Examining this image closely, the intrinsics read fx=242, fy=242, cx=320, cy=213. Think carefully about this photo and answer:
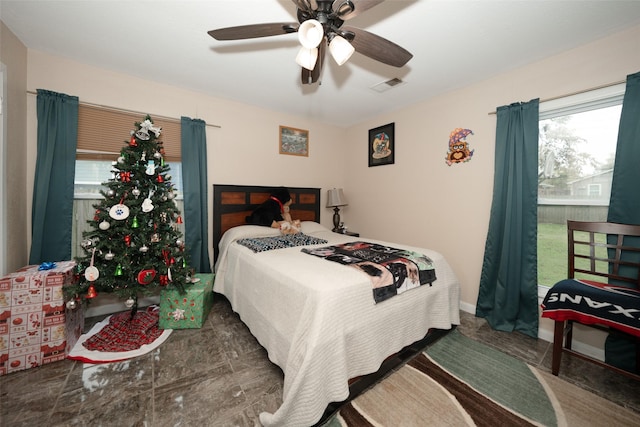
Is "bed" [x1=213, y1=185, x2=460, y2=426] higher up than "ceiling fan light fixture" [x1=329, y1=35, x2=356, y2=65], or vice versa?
"ceiling fan light fixture" [x1=329, y1=35, x2=356, y2=65]

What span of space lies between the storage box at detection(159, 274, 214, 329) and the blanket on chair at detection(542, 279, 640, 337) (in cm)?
292

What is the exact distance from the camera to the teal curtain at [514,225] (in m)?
2.32

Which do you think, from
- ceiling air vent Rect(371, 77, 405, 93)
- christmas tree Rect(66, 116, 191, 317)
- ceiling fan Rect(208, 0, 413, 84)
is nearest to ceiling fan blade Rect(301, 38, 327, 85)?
ceiling fan Rect(208, 0, 413, 84)

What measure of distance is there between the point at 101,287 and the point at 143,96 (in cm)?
210

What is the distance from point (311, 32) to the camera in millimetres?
1263

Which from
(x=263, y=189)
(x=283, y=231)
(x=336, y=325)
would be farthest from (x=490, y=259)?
(x=263, y=189)

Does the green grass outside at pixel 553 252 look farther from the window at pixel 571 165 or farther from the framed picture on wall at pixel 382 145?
the framed picture on wall at pixel 382 145

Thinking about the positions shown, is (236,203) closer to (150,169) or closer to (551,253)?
(150,169)

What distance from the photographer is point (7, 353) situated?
1737 mm

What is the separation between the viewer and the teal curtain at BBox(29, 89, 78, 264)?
7.36 feet

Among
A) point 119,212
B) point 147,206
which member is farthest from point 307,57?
point 119,212

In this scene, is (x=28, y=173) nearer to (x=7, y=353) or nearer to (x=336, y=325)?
(x=7, y=353)

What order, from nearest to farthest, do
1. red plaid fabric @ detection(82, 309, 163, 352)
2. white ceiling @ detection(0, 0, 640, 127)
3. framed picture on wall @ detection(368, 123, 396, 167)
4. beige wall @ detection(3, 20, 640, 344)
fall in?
1. white ceiling @ detection(0, 0, 640, 127)
2. red plaid fabric @ detection(82, 309, 163, 352)
3. beige wall @ detection(3, 20, 640, 344)
4. framed picture on wall @ detection(368, 123, 396, 167)

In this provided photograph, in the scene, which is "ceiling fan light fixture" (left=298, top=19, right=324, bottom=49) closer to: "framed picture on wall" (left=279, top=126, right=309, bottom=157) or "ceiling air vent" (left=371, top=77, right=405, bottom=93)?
"ceiling air vent" (left=371, top=77, right=405, bottom=93)
